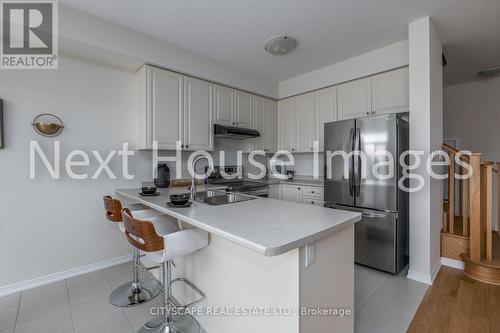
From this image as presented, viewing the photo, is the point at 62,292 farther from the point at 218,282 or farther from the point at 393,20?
the point at 393,20

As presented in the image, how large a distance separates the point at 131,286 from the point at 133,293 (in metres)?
0.13

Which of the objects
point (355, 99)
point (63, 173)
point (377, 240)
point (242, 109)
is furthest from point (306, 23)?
point (63, 173)

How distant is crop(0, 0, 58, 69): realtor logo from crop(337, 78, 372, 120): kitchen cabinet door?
3.46 meters

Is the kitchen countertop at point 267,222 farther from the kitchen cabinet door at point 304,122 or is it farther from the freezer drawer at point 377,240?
the kitchen cabinet door at point 304,122

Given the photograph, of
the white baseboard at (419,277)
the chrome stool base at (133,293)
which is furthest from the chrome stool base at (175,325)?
the white baseboard at (419,277)

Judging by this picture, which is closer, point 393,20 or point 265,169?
point 393,20

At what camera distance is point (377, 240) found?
259 centimetres

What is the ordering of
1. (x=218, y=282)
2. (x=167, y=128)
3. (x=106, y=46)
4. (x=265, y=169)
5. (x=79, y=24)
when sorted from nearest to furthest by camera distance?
(x=218, y=282)
(x=79, y=24)
(x=106, y=46)
(x=167, y=128)
(x=265, y=169)

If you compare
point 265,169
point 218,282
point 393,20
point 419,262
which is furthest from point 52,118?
point 419,262

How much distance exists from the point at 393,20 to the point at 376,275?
8.95ft

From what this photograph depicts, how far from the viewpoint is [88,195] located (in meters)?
2.72

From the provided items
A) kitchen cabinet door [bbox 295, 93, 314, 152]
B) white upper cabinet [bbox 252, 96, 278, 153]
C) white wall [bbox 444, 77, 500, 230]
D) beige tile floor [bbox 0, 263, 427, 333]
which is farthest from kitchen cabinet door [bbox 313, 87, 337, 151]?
white wall [bbox 444, 77, 500, 230]

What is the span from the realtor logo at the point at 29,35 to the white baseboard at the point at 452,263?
4.76 m

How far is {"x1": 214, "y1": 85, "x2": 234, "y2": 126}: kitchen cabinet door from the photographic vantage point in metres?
3.47
